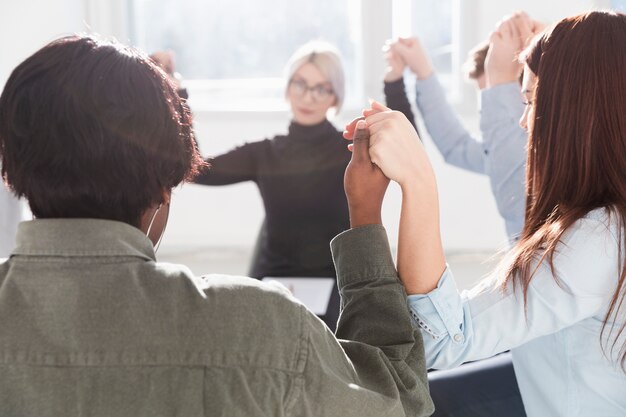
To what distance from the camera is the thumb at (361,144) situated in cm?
99

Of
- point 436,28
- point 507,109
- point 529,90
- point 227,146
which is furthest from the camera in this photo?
point 227,146

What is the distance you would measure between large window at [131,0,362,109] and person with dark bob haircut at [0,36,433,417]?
3.63 m

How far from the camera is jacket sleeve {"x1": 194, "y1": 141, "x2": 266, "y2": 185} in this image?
2549mm

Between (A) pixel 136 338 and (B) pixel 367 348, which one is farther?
(B) pixel 367 348

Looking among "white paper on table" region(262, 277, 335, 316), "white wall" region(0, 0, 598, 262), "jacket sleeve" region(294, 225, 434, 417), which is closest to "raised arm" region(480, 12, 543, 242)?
"white paper on table" region(262, 277, 335, 316)

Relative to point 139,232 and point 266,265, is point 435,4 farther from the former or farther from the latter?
point 139,232

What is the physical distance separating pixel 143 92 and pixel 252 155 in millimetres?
1850

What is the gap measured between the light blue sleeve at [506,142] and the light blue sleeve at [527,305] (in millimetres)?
848

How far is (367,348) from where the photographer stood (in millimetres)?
824

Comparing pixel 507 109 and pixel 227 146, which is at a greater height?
pixel 507 109

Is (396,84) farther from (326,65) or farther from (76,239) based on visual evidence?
(76,239)

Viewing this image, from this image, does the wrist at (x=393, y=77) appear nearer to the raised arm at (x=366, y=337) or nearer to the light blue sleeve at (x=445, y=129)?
the light blue sleeve at (x=445, y=129)

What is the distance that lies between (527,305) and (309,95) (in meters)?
1.85

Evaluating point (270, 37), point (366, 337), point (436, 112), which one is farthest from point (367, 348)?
point (270, 37)
